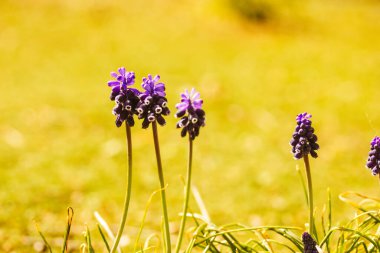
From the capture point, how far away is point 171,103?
309 inches

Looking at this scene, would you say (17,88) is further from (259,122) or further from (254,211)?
(254,211)

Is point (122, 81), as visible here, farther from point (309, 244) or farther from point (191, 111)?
point (309, 244)

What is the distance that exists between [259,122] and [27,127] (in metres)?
2.88

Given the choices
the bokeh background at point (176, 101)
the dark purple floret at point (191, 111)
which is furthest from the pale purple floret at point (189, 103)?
the bokeh background at point (176, 101)

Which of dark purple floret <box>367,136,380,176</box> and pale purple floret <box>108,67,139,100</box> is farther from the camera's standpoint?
dark purple floret <box>367,136,380,176</box>

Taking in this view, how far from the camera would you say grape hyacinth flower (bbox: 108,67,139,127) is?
6.66 ft

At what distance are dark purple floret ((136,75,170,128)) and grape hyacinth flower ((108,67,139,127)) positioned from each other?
0.10ft

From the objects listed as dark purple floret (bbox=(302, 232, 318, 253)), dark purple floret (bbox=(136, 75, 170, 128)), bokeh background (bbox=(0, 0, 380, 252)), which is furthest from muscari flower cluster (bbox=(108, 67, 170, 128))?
bokeh background (bbox=(0, 0, 380, 252))

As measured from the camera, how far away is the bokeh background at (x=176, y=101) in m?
4.92

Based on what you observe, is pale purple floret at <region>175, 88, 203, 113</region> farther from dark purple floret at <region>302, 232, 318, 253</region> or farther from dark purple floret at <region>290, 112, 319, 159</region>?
dark purple floret at <region>302, 232, 318, 253</region>

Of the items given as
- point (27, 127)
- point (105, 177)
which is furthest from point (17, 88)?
point (105, 177)

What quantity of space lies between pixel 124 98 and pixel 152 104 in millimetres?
103

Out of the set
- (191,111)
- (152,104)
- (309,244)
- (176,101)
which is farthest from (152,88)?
(176,101)

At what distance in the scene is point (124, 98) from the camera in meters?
2.04
